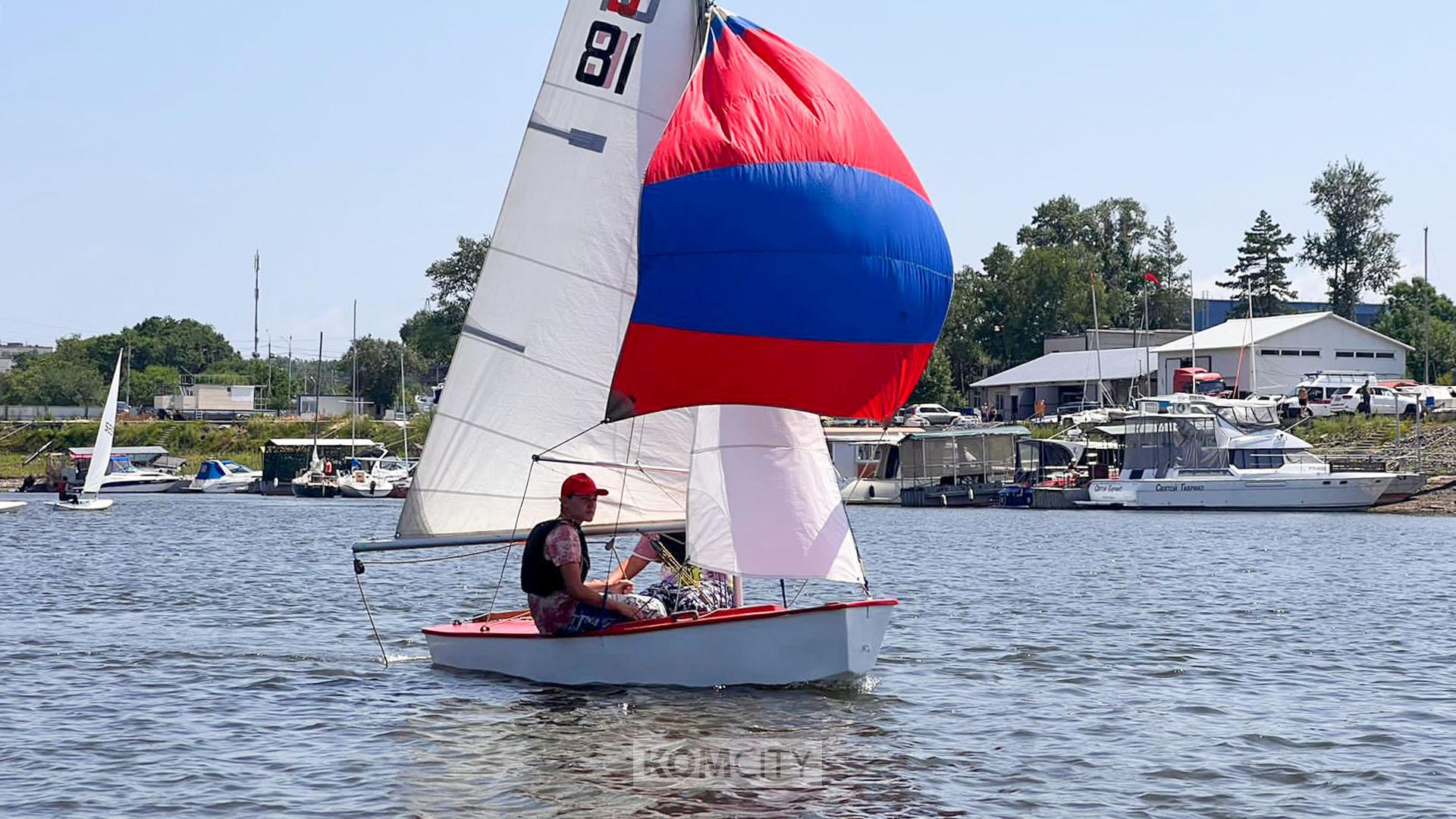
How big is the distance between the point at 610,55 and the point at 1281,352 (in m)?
79.9

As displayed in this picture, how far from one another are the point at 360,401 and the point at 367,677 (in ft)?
367

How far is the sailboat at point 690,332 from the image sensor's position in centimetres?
1513

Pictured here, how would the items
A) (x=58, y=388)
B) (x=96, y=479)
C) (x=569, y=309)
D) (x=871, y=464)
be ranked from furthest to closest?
1. (x=58, y=388)
2. (x=871, y=464)
3. (x=96, y=479)
4. (x=569, y=309)

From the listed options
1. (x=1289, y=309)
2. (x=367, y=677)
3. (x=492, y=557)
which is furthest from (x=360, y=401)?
(x=367, y=677)

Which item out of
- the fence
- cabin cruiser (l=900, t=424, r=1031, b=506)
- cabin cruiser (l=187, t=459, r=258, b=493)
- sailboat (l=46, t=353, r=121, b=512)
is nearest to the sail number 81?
sailboat (l=46, t=353, r=121, b=512)

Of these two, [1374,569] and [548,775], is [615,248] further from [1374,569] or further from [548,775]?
[1374,569]

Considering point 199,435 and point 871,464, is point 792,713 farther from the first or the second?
point 199,435

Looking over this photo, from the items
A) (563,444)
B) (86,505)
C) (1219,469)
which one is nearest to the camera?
(563,444)

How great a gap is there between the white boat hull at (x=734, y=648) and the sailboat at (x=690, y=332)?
0.02 meters

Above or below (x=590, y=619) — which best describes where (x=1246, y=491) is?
above

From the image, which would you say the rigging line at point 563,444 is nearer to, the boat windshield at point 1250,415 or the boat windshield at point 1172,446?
the boat windshield at point 1172,446

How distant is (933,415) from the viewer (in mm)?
87125

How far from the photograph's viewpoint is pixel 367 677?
18422 mm

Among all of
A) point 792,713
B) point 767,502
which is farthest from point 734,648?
point 767,502
